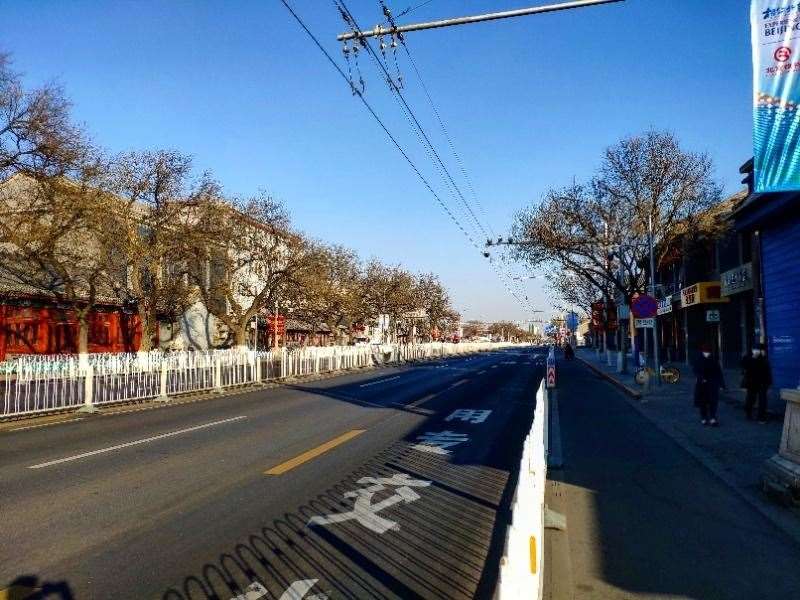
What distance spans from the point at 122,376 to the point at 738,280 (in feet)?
82.1

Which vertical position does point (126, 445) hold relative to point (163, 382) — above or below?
below

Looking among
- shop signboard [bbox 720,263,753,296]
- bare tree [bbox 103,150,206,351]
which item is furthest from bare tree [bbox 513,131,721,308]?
bare tree [bbox 103,150,206,351]

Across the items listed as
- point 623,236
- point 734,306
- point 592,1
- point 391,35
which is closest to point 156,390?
point 391,35

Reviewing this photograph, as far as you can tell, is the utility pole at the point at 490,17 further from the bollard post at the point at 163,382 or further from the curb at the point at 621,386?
the curb at the point at 621,386

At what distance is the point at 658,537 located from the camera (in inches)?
241

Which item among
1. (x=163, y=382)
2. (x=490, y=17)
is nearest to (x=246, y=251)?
(x=163, y=382)

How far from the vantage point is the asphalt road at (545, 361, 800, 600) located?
4.92 meters

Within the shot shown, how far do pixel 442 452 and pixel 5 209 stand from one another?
21.1m

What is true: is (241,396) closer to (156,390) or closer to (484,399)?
(156,390)

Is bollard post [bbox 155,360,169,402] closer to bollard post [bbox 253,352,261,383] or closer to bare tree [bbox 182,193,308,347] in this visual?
bollard post [bbox 253,352,261,383]

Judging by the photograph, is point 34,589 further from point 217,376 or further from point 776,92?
point 217,376

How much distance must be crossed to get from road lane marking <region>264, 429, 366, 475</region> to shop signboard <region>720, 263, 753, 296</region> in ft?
68.3

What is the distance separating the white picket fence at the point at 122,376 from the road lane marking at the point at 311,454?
844cm

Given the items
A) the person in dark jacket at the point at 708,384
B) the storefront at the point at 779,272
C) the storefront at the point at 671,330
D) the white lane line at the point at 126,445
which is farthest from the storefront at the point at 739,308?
the white lane line at the point at 126,445
